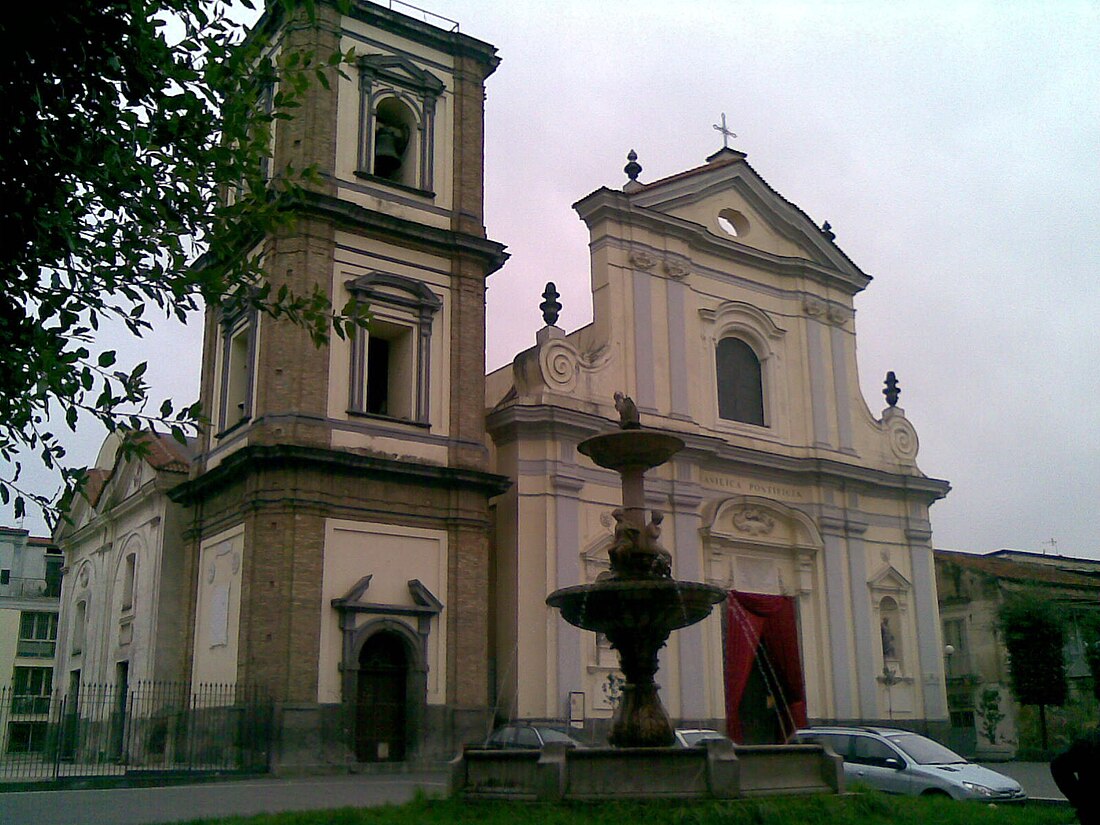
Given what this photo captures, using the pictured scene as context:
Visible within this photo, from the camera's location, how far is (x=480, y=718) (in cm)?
2134

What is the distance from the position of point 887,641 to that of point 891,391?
6.96 metres

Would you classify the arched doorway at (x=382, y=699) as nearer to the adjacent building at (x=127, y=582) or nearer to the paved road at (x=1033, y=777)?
the adjacent building at (x=127, y=582)

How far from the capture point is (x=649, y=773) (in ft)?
34.8

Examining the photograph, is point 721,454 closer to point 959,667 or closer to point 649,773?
point 959,667

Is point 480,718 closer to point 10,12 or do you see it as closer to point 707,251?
point 707,251

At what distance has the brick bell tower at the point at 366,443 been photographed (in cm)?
2002

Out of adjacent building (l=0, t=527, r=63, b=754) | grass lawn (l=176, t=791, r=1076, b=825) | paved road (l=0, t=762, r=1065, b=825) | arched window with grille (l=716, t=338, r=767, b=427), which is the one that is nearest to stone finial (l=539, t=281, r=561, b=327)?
arched window with grille (l=716, t=338, r=767, b=427)

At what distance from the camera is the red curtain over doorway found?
2531cm

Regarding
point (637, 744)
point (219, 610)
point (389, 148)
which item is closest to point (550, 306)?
point (389, 148)

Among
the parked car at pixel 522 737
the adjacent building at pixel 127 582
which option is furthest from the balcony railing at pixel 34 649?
the parked car at pixel 522 737

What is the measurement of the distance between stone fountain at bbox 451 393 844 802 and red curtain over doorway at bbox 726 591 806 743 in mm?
13009

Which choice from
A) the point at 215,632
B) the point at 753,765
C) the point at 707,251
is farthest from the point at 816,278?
the point at 753,765

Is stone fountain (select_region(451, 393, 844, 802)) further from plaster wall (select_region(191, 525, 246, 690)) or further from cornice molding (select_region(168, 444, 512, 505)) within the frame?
plaster wall (select_region(191, 525, 246, 690))

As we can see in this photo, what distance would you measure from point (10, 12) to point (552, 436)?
17428 mm
